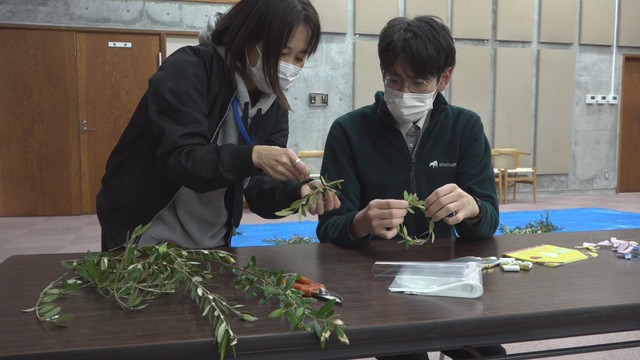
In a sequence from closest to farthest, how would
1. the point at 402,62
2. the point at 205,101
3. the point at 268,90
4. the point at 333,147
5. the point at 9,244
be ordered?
the point at 205,101
the point at 268,90
the point at 402,62
the point at 333,147
the point at 9,244

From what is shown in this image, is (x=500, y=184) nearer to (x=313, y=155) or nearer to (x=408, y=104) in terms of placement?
(x=313, y=155)

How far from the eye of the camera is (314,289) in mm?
888

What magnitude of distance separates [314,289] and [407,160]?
78 cm

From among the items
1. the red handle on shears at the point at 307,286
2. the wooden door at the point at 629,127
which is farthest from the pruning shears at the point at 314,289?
the wooden door at the point at 629,127

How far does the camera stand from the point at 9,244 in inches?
182

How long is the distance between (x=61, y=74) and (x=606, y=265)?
6.35 metres

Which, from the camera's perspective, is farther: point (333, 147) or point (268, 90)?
point (333, 147)

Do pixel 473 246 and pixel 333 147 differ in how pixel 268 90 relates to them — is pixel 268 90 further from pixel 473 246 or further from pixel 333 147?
pixel 473 246

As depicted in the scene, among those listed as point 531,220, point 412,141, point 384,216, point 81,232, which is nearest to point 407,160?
point 412,141

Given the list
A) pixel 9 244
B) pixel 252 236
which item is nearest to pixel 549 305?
pixel 252 236

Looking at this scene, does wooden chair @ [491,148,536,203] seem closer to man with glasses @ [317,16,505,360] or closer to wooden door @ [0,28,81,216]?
wooden door @ [0,28,81,216]

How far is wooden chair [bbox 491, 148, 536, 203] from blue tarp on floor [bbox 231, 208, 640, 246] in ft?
3.82

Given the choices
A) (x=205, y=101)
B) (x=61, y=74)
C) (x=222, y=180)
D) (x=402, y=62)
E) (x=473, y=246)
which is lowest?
(x=473, y=246)

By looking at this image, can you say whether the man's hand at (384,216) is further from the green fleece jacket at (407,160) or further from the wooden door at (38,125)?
the wooden door at (38,125)
